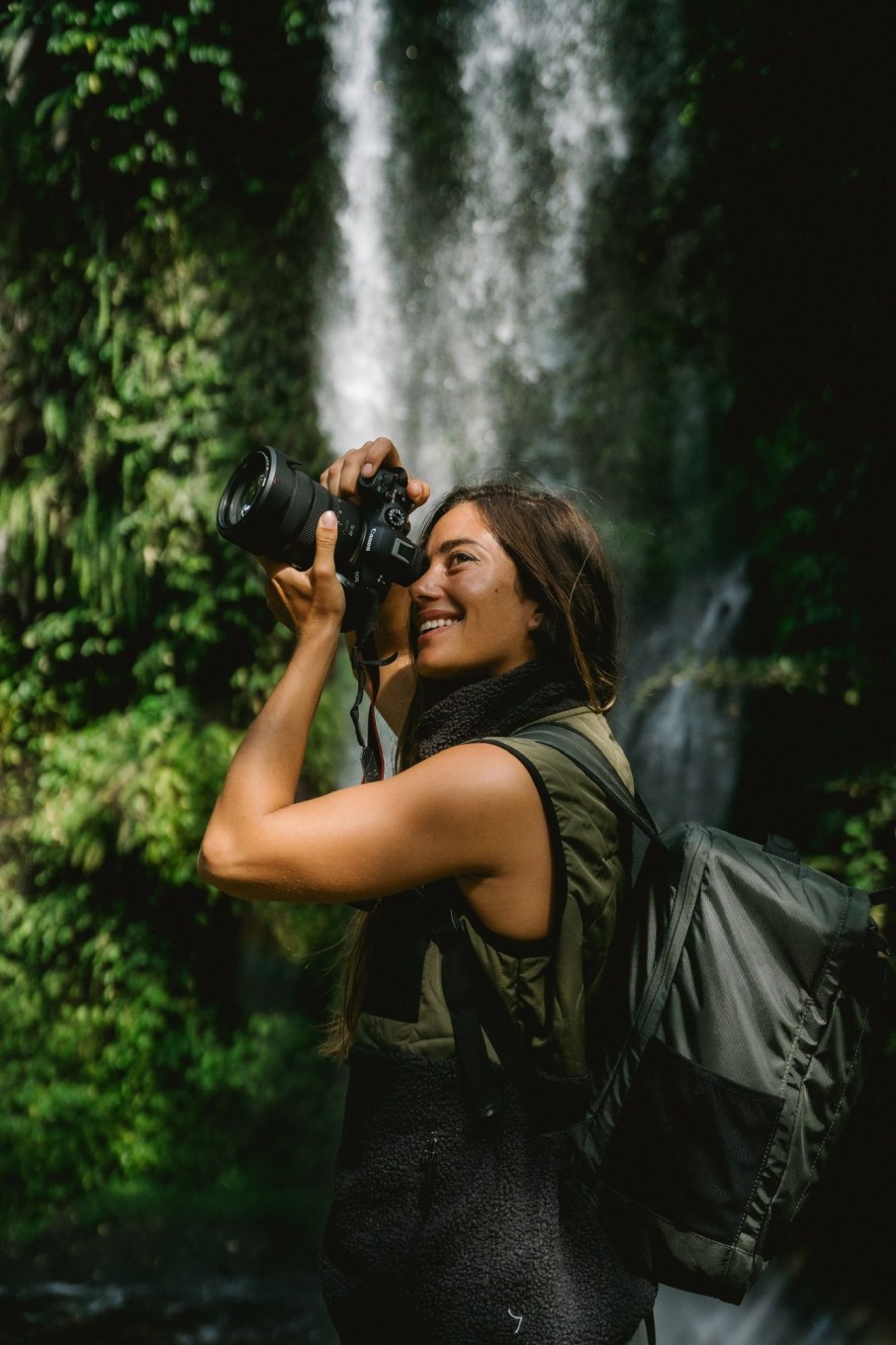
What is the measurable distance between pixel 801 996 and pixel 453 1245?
0.55 metres

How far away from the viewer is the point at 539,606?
5.27 ft

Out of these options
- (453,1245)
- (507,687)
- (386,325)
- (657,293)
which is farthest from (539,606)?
(386,325)

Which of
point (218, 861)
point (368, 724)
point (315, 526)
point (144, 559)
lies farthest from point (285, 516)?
point (144, 559)

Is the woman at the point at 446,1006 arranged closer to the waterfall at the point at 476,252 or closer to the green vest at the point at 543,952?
the green vest at the point at 543,952

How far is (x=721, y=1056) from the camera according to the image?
1351 millimetres

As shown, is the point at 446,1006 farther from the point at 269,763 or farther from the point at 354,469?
the point at 354,469

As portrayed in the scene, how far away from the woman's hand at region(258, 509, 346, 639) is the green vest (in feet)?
1.09

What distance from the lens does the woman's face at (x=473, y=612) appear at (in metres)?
1.57

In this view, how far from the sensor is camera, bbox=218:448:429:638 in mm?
1595

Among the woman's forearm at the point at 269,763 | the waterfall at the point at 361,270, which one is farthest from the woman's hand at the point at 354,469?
the waterfall at the point at 361,270

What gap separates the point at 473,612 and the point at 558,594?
13cm

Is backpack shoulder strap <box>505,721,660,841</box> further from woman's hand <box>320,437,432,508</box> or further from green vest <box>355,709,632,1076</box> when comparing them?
woman's hand <box>320,437,432,508</box>

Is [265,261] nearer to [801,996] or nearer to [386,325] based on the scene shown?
[386,325]

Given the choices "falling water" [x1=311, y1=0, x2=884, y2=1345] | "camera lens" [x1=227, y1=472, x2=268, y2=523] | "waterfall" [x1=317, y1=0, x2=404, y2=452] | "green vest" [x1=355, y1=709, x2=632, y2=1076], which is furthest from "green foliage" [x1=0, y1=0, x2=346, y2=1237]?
"green vest" [x1=355, y1=709, x2=632, y2=1076]
